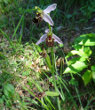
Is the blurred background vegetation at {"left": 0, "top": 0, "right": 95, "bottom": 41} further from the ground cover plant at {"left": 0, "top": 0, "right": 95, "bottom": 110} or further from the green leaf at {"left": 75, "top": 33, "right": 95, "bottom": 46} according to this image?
the green leaf at {"left": 75, "top": 33, "right": 95, "bottom": 46}

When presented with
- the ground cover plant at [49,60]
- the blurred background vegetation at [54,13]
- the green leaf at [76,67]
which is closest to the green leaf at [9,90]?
the ground cover plant at [49,60]

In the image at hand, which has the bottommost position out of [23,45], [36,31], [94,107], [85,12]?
[94,107]

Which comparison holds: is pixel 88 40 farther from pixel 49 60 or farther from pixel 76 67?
pixel 49 60

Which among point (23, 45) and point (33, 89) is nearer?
point (33, 89)

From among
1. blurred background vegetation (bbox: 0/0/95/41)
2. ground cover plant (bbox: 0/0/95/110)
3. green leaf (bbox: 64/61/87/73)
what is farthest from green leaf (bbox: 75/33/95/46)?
blurred background vegetation (bbox: 0/0/95/41)

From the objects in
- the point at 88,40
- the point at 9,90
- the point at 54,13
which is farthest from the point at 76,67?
the point at 54,13

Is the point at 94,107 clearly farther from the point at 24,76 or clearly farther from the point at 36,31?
the point at 36,31

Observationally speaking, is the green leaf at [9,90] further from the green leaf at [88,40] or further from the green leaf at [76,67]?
the green leaf at [88,40]

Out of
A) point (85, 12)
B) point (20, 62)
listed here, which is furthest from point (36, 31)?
point (85, 12)

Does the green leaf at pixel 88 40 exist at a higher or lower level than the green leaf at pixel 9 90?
higher
